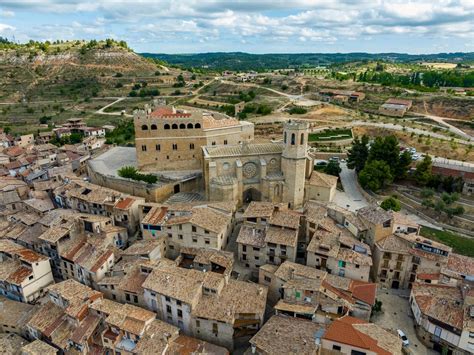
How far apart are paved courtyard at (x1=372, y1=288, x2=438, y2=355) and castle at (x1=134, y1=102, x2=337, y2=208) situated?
635 inches

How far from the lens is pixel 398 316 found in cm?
3155

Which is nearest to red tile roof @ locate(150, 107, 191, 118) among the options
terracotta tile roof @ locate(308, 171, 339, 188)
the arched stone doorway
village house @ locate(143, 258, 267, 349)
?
the arched stone doorway

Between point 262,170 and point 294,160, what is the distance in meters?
4.34

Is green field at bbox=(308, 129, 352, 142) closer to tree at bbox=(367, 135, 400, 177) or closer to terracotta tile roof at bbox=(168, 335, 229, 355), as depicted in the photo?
tree at bbox=(367, 135, 400, 177)

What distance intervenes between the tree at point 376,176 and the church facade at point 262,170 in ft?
34.7

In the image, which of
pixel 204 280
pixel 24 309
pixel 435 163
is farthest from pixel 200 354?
pixel 435 163

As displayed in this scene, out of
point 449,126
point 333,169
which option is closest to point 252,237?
point 333,169

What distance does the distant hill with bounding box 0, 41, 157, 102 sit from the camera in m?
132

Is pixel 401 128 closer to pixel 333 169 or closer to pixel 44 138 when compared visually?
pixel 333 169

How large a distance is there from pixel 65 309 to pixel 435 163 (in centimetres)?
5354

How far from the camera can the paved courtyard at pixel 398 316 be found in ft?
94.4

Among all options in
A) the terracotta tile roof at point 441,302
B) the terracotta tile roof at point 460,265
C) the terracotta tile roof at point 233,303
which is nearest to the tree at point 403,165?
the terracotta tile roof at point 460,265

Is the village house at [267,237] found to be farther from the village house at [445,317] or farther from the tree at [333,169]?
the tree at [333,169]

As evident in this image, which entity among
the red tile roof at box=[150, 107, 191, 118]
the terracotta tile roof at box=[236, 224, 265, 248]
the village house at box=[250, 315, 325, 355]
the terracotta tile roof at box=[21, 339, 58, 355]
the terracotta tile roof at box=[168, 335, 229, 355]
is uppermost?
the red tile roof at box=[150, 107, 191, 118]
